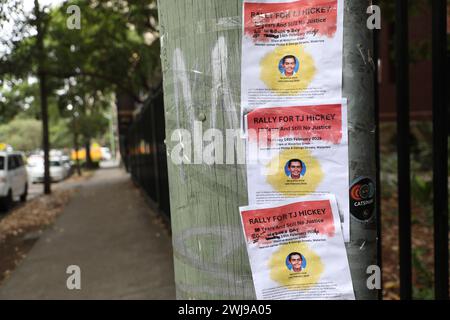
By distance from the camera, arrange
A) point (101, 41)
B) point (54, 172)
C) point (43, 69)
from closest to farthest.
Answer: point (43, 69) → point (101, 41) → point (54, 172)

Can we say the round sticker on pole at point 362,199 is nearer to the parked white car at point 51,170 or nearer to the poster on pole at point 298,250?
the poster on pole at point 298,250

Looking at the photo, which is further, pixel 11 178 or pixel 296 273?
Answer: pixel 11 178

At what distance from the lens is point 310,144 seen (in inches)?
55.9

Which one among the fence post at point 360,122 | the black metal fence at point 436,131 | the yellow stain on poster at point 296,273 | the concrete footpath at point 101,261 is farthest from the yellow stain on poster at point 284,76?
the concrete footpath at point 101,261

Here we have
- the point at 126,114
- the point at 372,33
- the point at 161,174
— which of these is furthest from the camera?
the point at 126,114

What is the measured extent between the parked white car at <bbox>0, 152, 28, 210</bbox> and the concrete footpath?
122 inches

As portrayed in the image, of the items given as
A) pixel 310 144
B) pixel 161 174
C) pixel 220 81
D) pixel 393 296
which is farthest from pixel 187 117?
pixel 161 174

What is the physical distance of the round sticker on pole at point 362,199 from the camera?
1.46 m

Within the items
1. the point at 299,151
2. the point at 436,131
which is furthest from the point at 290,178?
the point at 436,131

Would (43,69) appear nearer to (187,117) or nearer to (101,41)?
(101,41)

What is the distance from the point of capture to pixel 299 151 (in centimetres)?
142

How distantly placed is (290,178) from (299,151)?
3.4 inches

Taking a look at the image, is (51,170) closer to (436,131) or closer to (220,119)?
(436,131)
